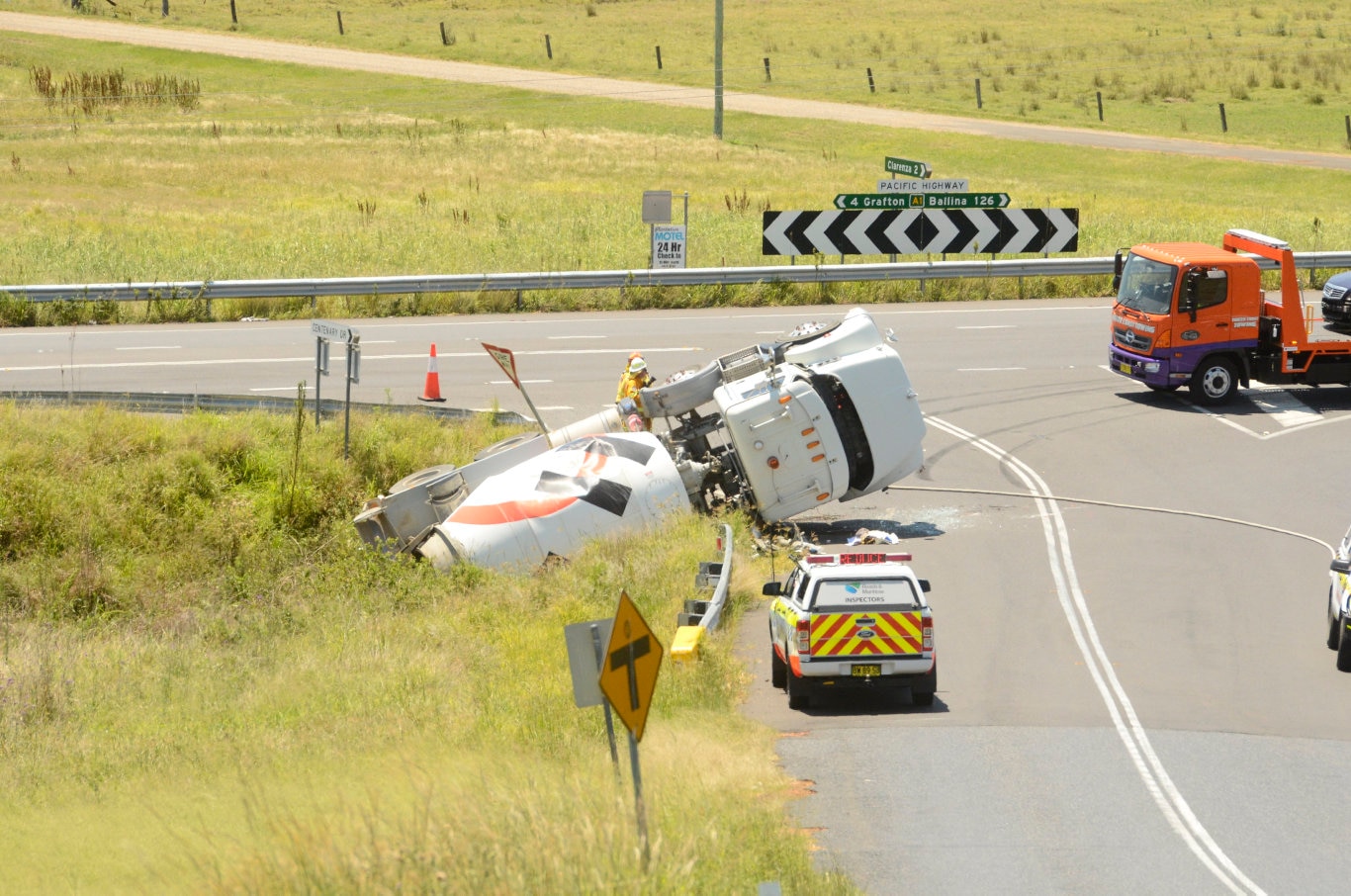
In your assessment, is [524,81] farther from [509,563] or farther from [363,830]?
[363,830]

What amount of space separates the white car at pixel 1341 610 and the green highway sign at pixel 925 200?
65.2 feet

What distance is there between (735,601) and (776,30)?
75236 mm

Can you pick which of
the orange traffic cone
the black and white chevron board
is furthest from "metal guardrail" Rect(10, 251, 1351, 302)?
the orange traffic cone

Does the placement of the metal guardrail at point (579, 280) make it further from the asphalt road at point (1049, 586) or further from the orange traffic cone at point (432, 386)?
the orange traffic cone at point (432, 386)

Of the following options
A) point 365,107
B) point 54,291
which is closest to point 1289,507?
point 54,291

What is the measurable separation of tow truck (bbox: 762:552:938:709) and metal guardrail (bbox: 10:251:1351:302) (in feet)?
61.1

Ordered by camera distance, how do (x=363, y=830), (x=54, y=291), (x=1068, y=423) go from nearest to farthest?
(x=363, y=830)
(x=1068, y=423)
(x=54, y=291)

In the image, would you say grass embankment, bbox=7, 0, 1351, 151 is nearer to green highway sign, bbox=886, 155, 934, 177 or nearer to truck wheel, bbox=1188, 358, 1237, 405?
green highway sign, bbox=886, 155, 934, 177

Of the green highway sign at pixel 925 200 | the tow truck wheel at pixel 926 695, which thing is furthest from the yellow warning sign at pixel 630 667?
the green highway sign at pixel 925 200

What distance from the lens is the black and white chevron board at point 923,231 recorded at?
3500 centimetres

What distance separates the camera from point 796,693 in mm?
14586

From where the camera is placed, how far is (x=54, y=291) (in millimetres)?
31781

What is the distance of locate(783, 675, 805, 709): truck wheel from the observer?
14.5 m

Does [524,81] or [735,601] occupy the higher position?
[524,81]
